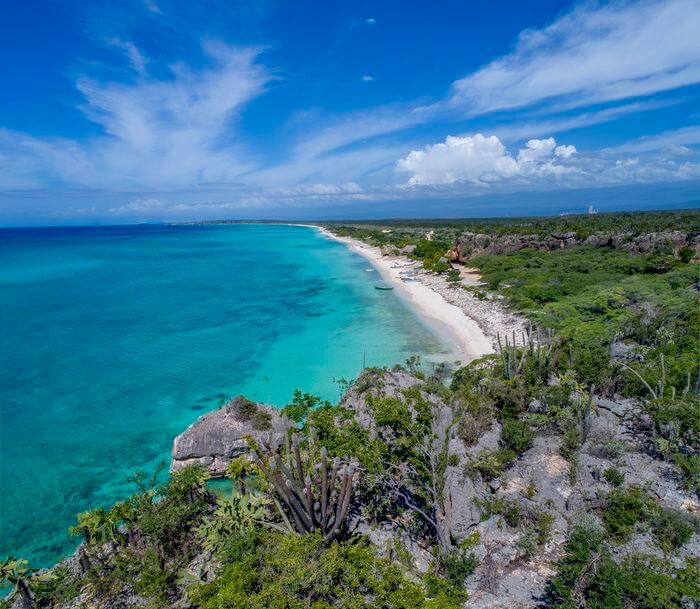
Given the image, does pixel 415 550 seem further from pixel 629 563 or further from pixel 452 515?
pixel 629 563

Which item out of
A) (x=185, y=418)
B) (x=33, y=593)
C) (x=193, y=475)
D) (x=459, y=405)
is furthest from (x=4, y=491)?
(x=459, y=405)

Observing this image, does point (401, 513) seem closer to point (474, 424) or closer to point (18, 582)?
point (474, 424)

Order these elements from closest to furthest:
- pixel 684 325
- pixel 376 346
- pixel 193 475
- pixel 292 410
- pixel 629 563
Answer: pixel 629 563 < pixel 193 475 < pixel 292 410 < pixel 684 325 < pixel 376 346

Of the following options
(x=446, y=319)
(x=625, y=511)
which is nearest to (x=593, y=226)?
(x=446, y=319)

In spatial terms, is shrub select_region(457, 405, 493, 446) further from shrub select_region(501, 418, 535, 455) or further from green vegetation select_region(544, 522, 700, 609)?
green vegetation select_region(544, 522, 700, 609)

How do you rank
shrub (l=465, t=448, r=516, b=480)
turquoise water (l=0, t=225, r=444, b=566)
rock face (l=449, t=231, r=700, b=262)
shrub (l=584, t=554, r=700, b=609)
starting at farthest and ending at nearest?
rock face (l=449, t=231, r=700, b=262), turquoise water (l=0, t=225, r=444, b=566), shrub (l=465, t=448, r=516, b=480), shrub (l=584, t=554, r=700, b=609)

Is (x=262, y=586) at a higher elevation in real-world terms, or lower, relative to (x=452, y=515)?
higher

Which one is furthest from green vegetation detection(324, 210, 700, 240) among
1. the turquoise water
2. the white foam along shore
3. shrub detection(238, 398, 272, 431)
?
shrub detection(238, 398, 272, 431)
